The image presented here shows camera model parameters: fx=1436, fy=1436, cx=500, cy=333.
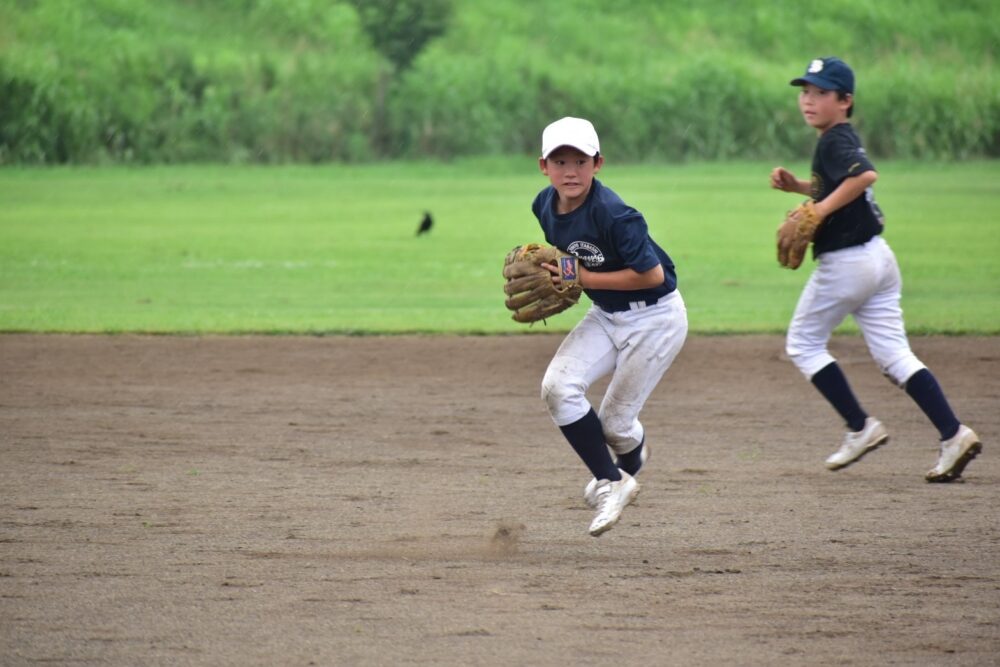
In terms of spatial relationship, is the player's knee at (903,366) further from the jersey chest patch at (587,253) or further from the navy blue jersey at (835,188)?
the jersey chest patch at (587,253)

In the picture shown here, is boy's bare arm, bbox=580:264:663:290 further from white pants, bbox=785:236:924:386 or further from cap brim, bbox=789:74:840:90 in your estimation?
cap brim, bbox=789:74:840:90

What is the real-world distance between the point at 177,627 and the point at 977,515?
316 centimetres

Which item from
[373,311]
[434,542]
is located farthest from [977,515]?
[373,311]

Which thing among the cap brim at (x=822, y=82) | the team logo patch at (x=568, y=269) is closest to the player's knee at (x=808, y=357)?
the cap brim at (x=822, y=82)

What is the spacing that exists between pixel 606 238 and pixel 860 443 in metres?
1.94

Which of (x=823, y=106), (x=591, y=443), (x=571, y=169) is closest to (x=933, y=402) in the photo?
(x=823, y=106)

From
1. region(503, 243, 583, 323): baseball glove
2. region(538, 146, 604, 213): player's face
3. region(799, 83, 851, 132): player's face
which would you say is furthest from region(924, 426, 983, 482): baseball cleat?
region(538, 146, 604, 213): player's face

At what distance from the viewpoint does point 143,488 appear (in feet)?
20.1

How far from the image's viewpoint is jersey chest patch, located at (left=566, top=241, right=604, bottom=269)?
5.08 metres

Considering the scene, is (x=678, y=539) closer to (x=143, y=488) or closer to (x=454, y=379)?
(x=143, y=488)

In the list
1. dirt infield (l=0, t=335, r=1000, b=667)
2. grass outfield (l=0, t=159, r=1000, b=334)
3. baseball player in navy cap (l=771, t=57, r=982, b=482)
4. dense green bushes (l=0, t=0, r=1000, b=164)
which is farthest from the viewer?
dense green bushes (l=0, t=0, r=1000, b=164)

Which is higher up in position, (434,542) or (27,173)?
(434,542)

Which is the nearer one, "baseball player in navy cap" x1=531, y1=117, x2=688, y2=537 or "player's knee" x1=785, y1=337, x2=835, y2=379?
"baseball player in navy cap" x1=531, y1=117, x2=688, y2=537

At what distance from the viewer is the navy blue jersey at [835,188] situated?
237 inches
